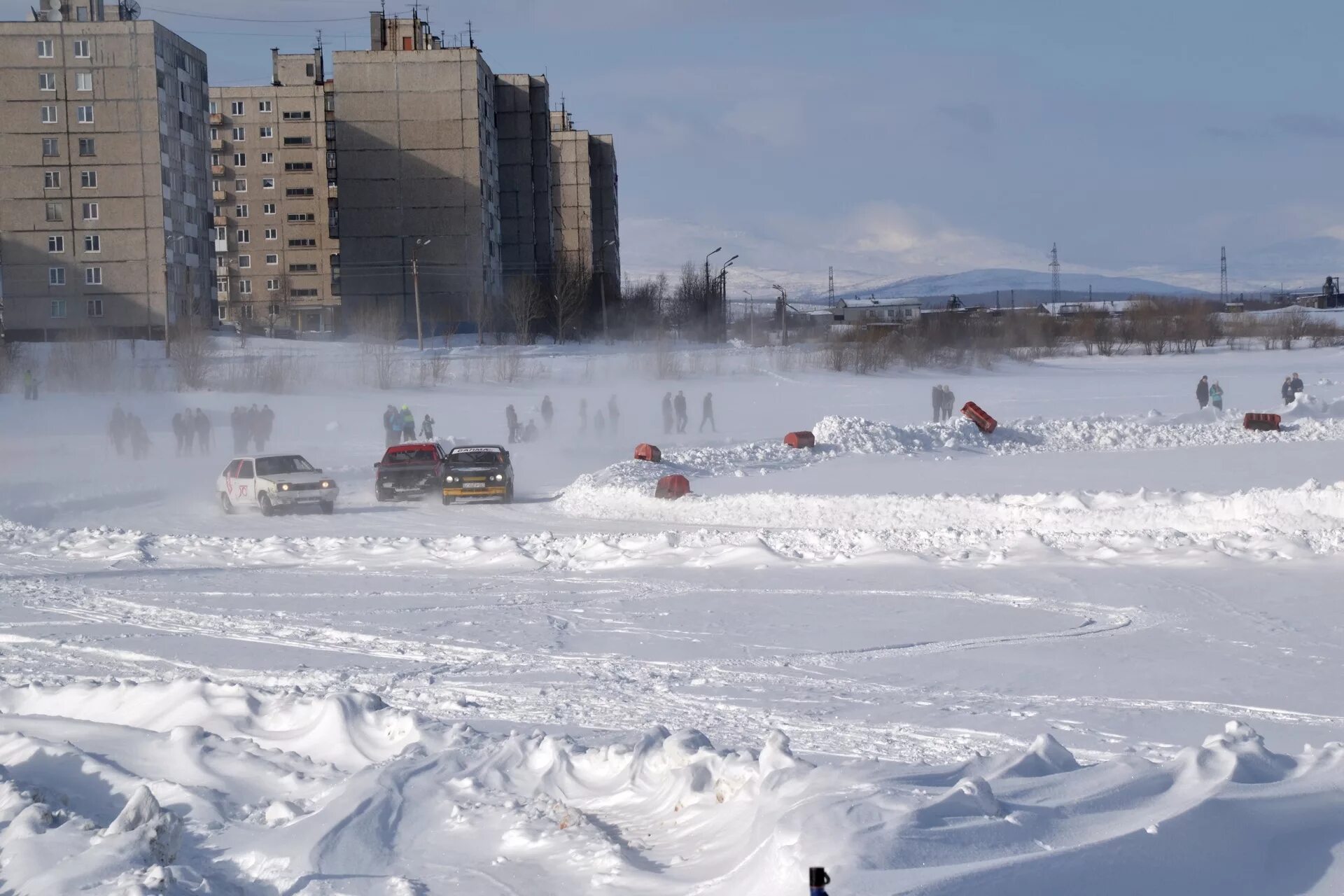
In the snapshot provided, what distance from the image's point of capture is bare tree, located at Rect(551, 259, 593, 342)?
87500 millimetres

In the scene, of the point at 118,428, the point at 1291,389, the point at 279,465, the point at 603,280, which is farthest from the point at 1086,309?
the point at 279,465

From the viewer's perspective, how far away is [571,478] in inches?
1385

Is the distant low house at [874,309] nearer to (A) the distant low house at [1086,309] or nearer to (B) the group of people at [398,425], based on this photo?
(A) the distant low house at [1086,309]

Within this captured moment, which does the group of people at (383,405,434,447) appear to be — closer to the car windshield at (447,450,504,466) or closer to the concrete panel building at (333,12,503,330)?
the car windshield at (447,450,504,466)

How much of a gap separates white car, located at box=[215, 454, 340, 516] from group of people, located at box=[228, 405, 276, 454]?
1296 centimetres

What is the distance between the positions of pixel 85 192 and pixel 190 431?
121ft

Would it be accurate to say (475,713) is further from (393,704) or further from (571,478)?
(571,478)

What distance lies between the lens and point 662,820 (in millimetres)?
6516

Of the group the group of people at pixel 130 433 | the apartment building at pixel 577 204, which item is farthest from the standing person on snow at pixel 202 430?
the apartment building at pixel 577 204

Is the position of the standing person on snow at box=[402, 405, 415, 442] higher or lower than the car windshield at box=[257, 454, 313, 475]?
higher

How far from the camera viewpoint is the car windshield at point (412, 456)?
30.4 meters

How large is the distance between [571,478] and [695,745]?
28.1 metres

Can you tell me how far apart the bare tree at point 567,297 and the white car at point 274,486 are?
5665cm

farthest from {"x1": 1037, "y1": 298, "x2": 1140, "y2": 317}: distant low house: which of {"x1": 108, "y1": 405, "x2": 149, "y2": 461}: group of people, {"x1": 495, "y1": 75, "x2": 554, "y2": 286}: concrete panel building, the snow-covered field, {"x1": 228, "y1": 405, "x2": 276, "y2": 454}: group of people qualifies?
the snow-covered field
